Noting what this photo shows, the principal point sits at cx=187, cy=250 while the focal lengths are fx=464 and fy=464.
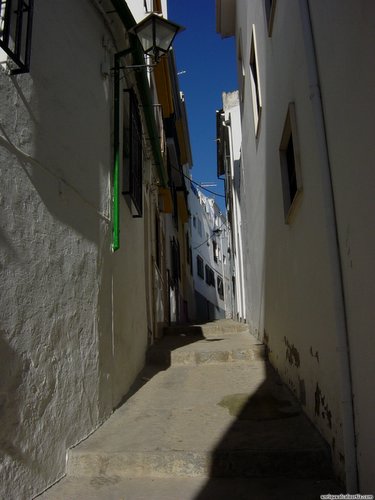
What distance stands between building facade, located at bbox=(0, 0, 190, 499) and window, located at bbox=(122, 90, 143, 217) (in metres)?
0.03

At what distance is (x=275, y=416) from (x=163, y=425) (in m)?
0.96

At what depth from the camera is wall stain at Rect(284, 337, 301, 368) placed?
4293 mm

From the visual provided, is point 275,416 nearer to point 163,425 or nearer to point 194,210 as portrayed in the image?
point 163,425

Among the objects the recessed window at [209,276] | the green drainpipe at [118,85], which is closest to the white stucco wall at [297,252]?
the green drainpipe at [118,85]

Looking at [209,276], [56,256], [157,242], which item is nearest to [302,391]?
Result: [56,256]

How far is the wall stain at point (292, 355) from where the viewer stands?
4293 mm

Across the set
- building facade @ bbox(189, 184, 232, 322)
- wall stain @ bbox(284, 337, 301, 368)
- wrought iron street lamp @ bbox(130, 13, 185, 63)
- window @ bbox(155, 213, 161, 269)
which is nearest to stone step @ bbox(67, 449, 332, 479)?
wall stain @ bbox(284, 337, 301, 368)

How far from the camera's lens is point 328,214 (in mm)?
2797

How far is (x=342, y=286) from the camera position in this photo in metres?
2.67

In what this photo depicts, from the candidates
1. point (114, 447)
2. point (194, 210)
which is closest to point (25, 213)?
point (114, 447)

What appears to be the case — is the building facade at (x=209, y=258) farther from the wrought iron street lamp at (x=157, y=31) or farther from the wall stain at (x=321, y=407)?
the wall stain at (x=321, y=407)

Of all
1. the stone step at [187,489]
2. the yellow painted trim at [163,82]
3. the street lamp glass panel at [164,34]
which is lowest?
the stone step at [187,489]

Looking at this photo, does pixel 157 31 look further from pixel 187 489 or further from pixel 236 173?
pixel 236 173

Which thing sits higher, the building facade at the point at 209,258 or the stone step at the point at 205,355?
the building facade at the point at 209,258
